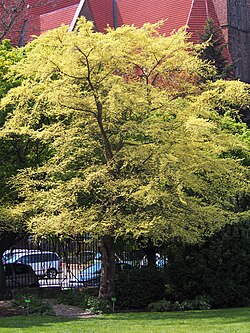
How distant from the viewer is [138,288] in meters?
18.8

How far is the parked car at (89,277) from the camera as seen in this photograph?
68.9ft

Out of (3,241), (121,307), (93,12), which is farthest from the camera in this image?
(93,12)

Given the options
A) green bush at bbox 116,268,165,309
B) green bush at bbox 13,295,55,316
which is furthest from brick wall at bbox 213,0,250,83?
green bush at bbox 13,295,55,316

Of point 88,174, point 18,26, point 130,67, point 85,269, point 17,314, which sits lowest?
point 17,314

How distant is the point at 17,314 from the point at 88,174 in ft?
14.2

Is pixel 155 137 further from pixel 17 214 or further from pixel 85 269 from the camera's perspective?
pixel 85 269

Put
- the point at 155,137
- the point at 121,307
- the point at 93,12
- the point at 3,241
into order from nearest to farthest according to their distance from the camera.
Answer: the point at 155,137
the point at 121,307
the point at 3,241
the point at 93,12

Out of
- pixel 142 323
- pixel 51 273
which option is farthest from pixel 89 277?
pixel 142 323

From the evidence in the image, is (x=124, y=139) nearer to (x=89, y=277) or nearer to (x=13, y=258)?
(x=89, y=277)

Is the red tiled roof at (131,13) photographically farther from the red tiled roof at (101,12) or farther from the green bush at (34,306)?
the green bush at (34,306)

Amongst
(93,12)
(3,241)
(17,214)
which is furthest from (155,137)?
(93,12)

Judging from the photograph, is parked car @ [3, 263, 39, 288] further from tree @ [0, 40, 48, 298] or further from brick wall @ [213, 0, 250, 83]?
brick wall @ [213, 0, 250, 83]

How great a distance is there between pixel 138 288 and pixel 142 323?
4.77m

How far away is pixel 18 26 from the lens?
52344 mm
